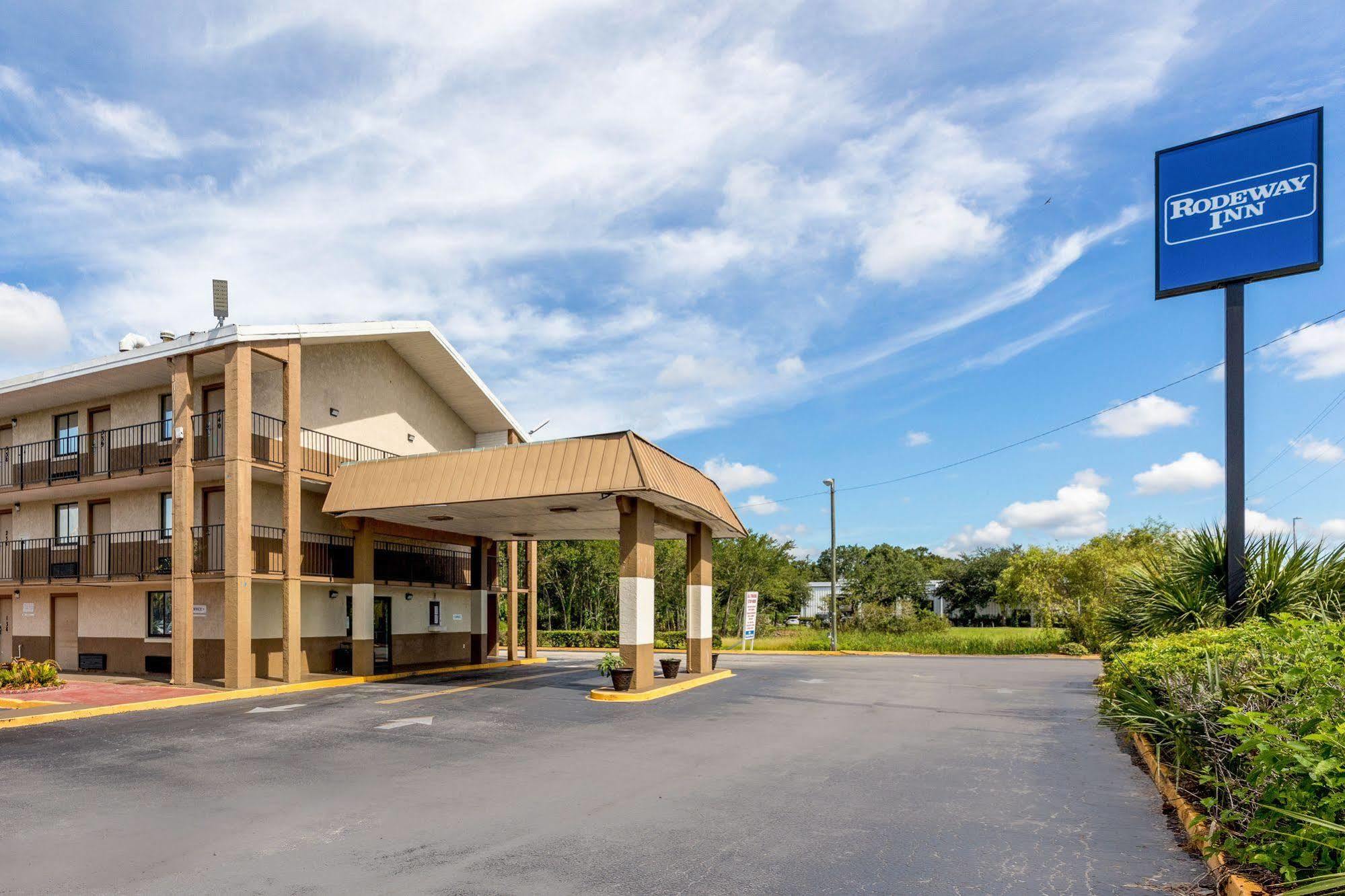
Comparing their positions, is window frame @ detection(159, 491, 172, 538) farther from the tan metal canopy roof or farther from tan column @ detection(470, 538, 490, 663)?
tan column @ detection(470, 538, 490, 663)

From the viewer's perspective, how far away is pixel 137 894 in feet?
21.6

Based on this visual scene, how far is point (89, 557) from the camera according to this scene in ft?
83.6

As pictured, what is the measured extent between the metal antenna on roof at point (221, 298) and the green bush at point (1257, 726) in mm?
21597

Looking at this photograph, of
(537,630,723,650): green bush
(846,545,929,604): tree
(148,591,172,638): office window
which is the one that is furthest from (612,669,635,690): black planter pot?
(846,545,929,604): tree

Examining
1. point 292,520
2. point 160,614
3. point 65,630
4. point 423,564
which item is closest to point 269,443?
point 292,520

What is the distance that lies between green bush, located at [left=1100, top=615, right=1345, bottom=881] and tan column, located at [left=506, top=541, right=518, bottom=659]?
22.9 metres

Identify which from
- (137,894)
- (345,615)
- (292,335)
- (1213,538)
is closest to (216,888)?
(137,894)

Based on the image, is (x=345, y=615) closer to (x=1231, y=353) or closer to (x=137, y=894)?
(x=137, y=894)

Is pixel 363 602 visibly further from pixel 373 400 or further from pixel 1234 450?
pixel 1234 450

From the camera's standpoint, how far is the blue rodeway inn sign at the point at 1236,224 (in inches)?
507

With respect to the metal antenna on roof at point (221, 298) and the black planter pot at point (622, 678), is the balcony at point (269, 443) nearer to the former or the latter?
the metal antenna on roof at point (221, 298)

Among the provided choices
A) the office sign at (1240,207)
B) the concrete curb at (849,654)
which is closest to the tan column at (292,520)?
the concrete curb at (849,654)

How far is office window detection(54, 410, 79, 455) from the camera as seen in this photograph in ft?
Answer: 89.5

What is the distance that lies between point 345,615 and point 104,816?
1684cm
